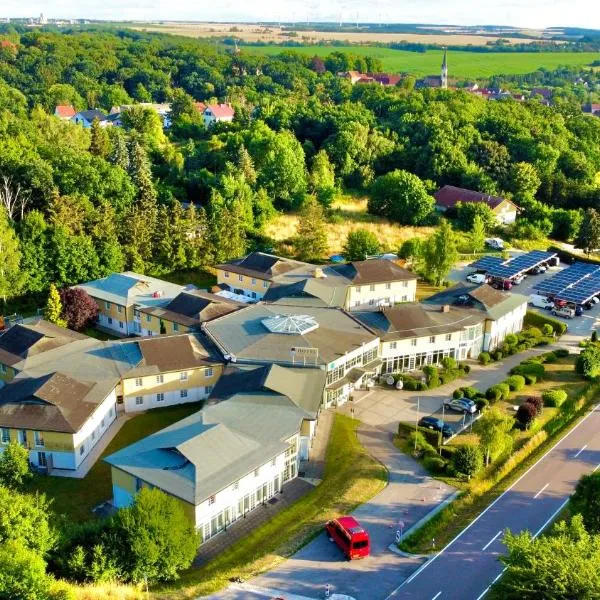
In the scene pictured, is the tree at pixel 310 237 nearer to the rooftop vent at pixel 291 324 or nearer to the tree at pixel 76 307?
the rooftop vent at pixel 291 324

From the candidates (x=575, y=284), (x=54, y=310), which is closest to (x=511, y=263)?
(x=575, y=284)

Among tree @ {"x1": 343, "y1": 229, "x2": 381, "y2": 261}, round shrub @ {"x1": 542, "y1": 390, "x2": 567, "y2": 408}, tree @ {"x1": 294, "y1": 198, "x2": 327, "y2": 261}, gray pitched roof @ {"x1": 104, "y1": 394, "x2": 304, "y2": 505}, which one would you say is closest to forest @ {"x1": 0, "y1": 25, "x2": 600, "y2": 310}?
tree @ {"x1": 294, "y1": 198, "x2": 327, "y2": 261}

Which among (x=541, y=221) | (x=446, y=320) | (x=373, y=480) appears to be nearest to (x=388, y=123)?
(x=541, y=221)

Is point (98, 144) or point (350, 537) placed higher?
point (98, 144)

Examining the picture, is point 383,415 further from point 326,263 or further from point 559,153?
point 559,153

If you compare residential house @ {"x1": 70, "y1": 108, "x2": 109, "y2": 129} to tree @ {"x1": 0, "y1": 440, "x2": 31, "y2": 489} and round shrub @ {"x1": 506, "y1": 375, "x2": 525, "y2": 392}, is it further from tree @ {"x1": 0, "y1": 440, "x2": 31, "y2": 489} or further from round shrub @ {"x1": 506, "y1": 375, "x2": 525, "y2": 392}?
tree @ {"x1": 0, "y1": 440, "x2": 31, "y2": 489}

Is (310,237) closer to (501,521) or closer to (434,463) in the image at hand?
(434,463)
